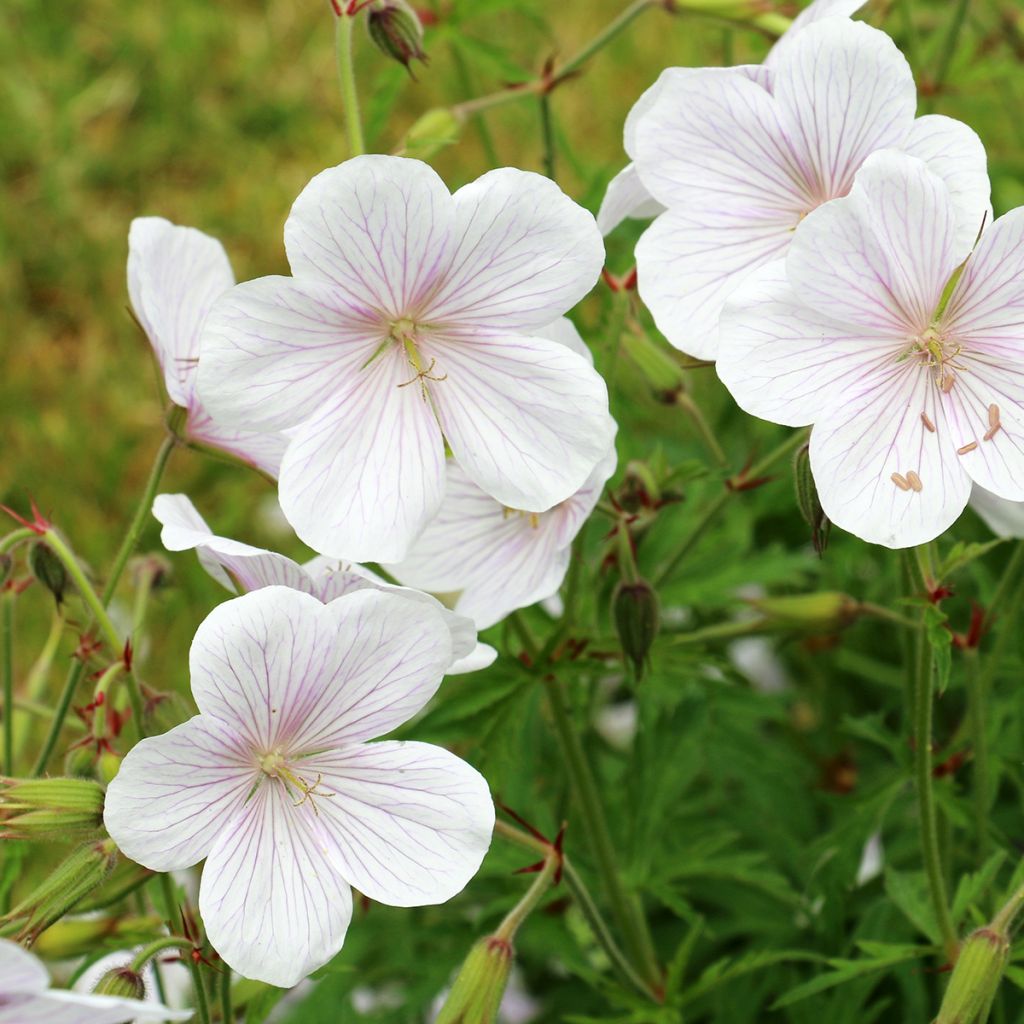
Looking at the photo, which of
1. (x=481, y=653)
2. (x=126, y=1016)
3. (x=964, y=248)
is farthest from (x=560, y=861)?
(x=964, y=248)

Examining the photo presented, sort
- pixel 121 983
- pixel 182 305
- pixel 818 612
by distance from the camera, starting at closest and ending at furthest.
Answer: pixel 121 983, pixel 182 305, pixel 818 612

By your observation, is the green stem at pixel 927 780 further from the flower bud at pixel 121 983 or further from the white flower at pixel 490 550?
the flower bud at pixel 121 983

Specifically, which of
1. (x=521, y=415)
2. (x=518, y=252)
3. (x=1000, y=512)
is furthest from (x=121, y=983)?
(x=1000, y=512)

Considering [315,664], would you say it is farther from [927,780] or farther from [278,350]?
[927,780]

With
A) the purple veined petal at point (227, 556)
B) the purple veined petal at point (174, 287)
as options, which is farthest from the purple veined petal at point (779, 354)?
the purple veined petal at point (174, 287)

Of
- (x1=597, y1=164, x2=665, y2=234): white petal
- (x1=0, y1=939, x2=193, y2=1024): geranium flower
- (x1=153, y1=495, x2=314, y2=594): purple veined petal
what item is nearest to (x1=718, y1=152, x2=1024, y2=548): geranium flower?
(x1=597, y1=164, x2=665, y2=234): white petal

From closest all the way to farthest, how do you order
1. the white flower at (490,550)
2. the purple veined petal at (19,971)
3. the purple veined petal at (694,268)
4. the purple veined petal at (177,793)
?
the purple veined petal at (19,971) → the purple veined petal at (177,793) → the purple veined petal at (694,268) → the white flower at (490,550)
